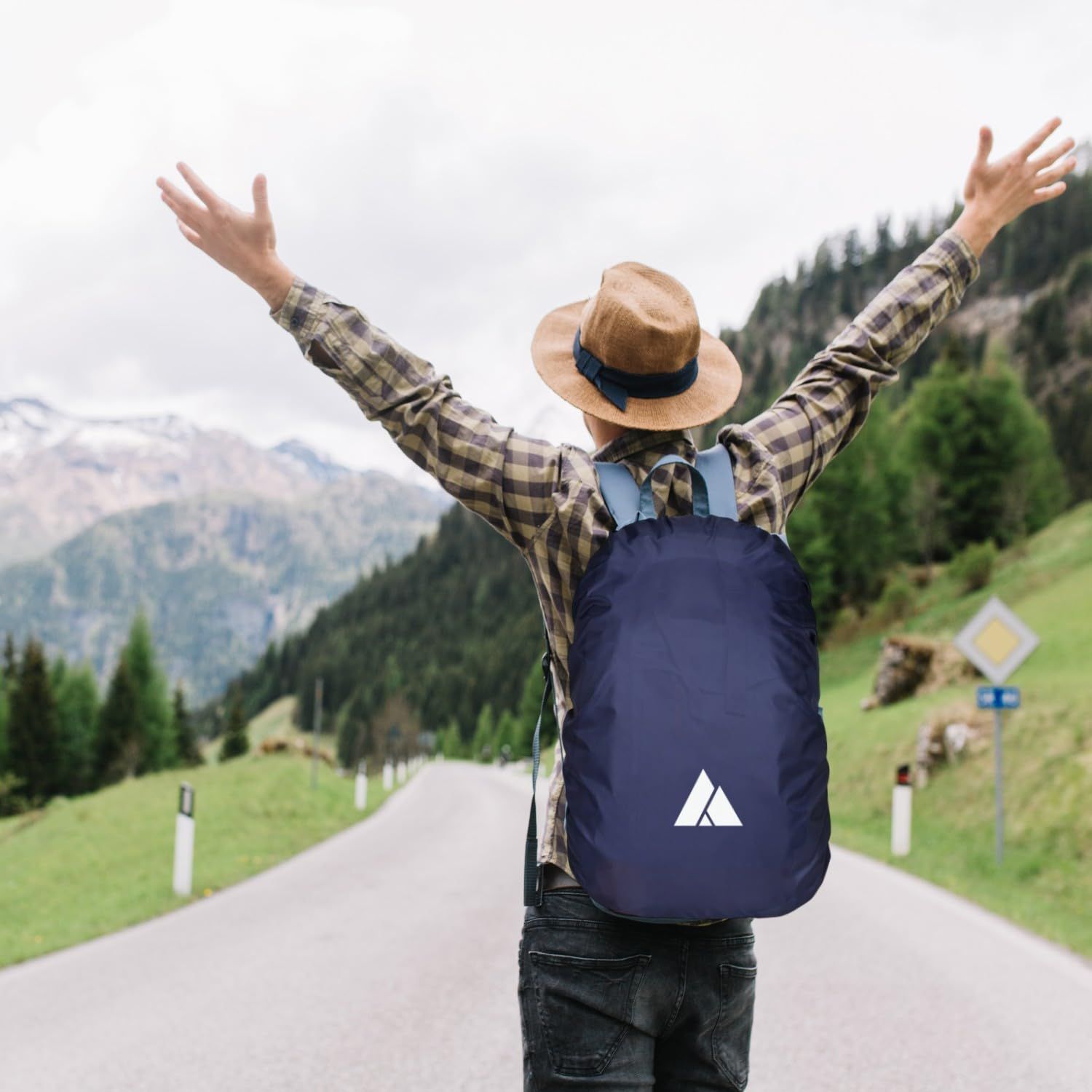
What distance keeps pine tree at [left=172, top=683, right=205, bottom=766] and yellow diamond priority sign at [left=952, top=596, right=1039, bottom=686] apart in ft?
247

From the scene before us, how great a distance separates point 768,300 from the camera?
17738 cm

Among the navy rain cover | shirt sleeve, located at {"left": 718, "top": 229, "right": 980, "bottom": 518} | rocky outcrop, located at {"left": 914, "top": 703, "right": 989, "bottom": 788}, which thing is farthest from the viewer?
rocky outcrop, located at {"left": 914, "top": 703, "right": 989, "bottom": 788}

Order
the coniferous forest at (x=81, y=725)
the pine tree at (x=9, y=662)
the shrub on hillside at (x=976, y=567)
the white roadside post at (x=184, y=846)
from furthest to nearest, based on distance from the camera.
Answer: the pine tree at (x=9, y=662) < the coniferous forest at (x=81, y=725) < the shrub on hillside at (x=976, y=567) < the white roadside post at (x=184, y=846)

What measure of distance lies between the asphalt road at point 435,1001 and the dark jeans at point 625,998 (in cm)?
296

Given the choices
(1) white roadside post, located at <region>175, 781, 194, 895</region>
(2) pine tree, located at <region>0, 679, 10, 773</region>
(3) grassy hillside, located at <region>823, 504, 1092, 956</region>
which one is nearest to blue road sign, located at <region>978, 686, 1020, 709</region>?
(3) grassy hillside, located at <region>823, 504, 1092, 956</region>

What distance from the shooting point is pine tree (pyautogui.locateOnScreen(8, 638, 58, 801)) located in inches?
2469

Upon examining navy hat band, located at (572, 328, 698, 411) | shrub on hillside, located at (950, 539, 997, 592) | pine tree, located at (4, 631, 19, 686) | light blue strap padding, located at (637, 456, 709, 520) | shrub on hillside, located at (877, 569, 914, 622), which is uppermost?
shrub on hillside, located at (950, 539, 997, 592)

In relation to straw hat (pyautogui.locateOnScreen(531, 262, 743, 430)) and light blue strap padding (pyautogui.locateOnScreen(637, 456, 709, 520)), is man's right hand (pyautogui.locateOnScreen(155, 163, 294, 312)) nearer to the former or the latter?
straw hat (pyautogui.locateOnScreen(531, 262, 743, 430))

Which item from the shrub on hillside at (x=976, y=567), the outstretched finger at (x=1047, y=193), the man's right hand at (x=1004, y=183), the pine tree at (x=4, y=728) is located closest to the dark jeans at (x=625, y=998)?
the man's right hand at (x=1004, y=183)

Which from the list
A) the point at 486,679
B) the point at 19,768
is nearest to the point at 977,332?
the point at 486,679

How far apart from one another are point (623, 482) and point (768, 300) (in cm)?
18291

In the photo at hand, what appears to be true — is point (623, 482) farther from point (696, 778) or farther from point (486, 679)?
point (486, 679)

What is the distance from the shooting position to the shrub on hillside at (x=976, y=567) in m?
37.4

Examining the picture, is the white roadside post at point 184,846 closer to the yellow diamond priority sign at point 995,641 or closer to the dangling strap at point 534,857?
the yellow diamond priority sign at point 995,641
